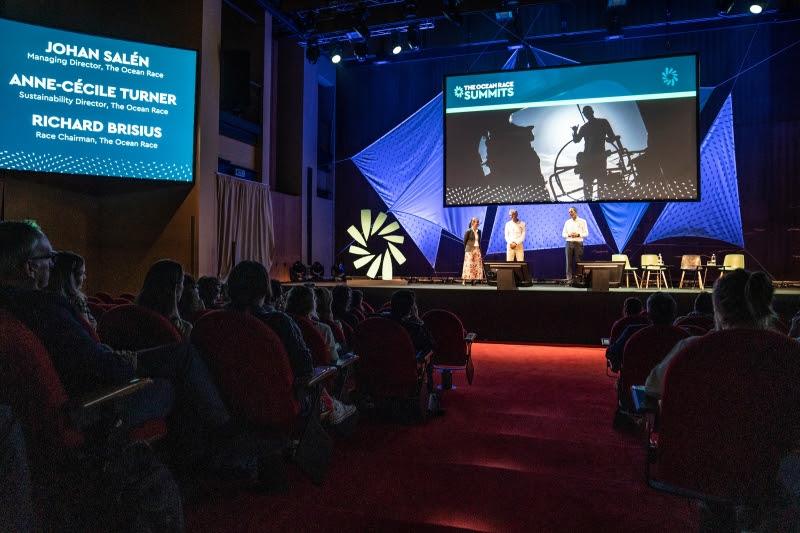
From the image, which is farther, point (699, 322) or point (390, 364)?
point (699, 322)

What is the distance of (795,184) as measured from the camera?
9836mm

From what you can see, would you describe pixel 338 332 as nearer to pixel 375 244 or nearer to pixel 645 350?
pixel 645 350

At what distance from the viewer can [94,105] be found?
657 centimetres

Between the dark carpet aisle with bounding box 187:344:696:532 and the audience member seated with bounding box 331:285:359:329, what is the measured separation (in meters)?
1.03

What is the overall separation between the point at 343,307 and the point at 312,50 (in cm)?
838

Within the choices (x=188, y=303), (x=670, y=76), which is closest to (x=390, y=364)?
(x=188, y=303)

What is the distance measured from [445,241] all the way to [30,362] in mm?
11031

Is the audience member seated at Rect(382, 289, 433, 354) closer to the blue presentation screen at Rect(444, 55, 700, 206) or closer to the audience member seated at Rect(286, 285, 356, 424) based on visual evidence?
the audience member seated at Rect(286, 285, 356, 424)

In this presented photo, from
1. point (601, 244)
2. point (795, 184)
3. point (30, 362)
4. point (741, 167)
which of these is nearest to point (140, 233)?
point (30, 362)

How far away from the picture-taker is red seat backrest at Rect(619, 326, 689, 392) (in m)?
2.92

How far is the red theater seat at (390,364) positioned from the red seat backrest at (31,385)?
6.77ft

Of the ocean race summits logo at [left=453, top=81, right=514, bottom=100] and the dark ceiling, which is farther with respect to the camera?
the ocean race summits logo at [left=453, top=81, right=514, bottom=100]

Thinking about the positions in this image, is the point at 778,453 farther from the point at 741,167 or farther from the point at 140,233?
the point at 741,167

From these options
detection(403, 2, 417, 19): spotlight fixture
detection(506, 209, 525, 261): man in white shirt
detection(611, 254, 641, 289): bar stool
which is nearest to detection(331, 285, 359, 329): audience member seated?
detection(506, 209, 525, 261): man in white shirt
